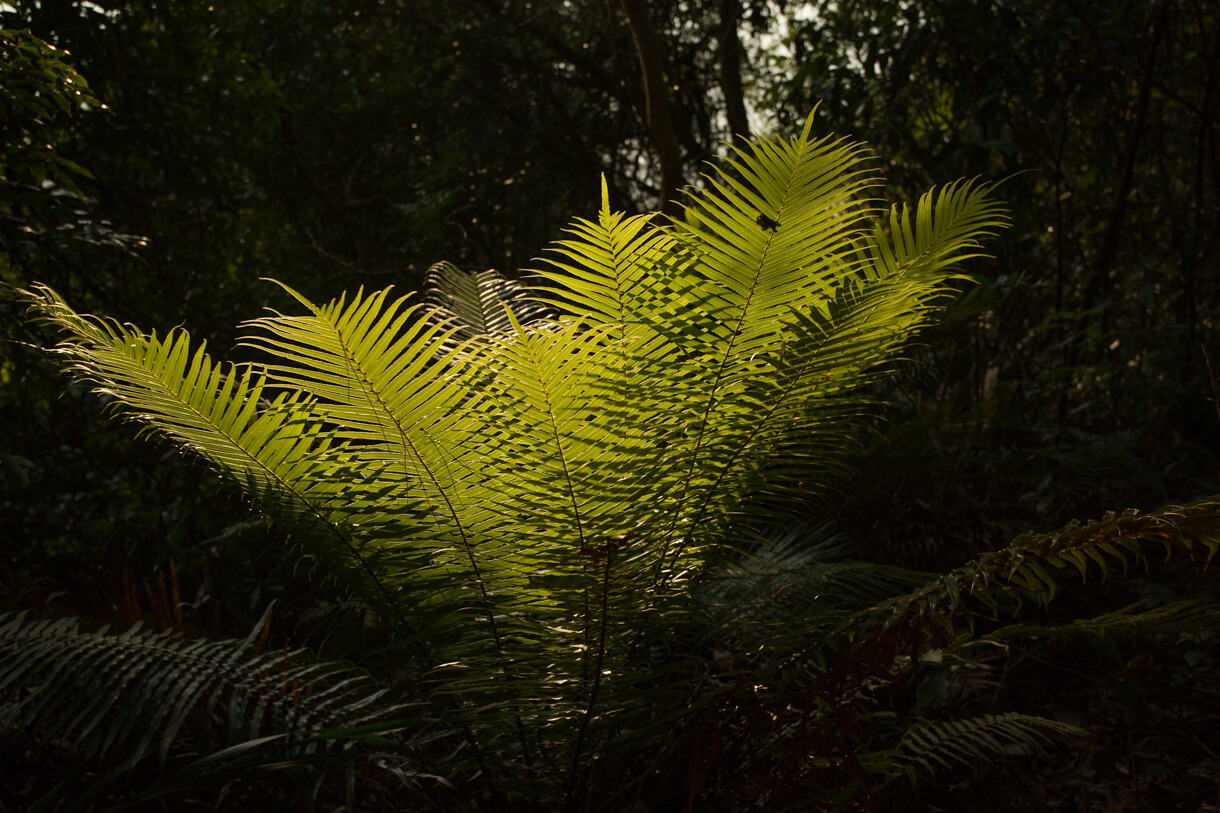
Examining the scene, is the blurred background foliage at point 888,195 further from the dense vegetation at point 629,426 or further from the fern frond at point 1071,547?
the fern frond at point 1071,547

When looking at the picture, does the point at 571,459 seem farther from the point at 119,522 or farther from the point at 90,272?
the point at 119,522

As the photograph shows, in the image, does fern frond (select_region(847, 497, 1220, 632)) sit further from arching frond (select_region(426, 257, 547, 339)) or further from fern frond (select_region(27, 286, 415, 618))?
arching frond (select_region(426, 257, 547, 339))

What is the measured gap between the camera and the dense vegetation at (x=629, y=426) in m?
1.39

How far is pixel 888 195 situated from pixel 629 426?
4.21m

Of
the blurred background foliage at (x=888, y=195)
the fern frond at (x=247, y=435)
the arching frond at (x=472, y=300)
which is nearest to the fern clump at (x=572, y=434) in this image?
the fern frond at (x=247, y=435)

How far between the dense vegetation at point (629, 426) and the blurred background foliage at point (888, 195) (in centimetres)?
4

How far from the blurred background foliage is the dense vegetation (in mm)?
35

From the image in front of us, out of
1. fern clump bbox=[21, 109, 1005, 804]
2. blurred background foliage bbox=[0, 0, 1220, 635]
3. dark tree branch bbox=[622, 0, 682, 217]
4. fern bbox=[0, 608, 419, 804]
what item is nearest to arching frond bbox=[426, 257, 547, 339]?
dark tree branch bbox=[622, 0, 682, 217]

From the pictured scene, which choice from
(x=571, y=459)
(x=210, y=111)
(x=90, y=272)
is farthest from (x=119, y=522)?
(x=571, y=459)

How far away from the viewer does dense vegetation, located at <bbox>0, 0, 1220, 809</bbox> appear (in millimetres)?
1395

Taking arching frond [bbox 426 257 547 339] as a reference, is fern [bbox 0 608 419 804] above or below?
below

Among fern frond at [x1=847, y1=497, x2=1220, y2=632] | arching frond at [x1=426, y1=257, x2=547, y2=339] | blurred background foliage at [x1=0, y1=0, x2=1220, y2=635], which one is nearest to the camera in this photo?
fern frond at [x1=847, y1=497, x2=1220, y2=632]

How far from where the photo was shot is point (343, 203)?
7113 mm

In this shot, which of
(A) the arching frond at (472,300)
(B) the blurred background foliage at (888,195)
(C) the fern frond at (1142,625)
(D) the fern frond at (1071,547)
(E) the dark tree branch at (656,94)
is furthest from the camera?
(B) the blurred background foliage at (888,195)
